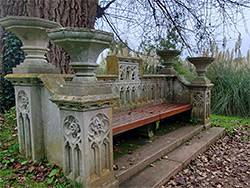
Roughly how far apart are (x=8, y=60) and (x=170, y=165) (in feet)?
12.8

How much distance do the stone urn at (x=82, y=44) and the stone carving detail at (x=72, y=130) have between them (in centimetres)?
42

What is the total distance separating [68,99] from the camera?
2.09 m

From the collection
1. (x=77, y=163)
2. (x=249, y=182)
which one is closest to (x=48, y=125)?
(x=77, y=163)

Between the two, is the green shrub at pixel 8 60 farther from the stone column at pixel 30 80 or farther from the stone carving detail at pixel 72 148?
the stone carving detail at pixel 72 148

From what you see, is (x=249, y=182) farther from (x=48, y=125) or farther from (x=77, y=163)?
(x=48, y=125)

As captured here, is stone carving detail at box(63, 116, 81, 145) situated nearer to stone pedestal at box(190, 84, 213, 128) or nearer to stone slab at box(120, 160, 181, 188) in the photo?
stone slab at box(120, 160, 181, 188)

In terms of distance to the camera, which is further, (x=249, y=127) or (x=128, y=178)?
(x=249, y=127)

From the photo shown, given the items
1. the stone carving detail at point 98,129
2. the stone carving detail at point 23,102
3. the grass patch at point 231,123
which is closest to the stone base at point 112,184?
the stone carving detail at point 98,129

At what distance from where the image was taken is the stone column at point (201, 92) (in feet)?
16.3

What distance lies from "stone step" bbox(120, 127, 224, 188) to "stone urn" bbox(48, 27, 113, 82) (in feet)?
4.54

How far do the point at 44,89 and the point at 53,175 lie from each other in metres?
1.02

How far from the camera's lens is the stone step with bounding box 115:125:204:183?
108 inches

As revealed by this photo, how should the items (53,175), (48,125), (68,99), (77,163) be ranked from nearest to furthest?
(68,99) → (77,163) → (53,175) → (48,125)

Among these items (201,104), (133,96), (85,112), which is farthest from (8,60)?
(201,104)
